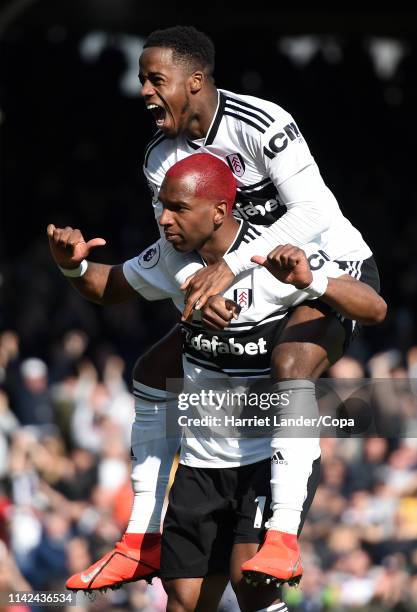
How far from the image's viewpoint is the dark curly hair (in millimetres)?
5582

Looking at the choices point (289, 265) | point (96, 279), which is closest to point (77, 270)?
point (96, 279)

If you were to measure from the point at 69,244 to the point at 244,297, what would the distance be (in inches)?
29.8

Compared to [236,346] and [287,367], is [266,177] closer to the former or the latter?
[236,346]

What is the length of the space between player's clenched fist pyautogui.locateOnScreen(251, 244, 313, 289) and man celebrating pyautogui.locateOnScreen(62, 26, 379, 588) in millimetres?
244

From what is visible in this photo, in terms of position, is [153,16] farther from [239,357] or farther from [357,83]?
[239,357]

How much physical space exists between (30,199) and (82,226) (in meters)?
1.02

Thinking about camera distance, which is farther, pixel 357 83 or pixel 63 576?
pixel 357 83

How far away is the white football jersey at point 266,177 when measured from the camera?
214 inches

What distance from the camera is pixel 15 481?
12828 millimetres

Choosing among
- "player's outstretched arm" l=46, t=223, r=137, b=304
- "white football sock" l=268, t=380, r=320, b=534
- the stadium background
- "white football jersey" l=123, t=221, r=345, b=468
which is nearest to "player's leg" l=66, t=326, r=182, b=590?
"white football jersey" l=123, t=221, r=345, b=468

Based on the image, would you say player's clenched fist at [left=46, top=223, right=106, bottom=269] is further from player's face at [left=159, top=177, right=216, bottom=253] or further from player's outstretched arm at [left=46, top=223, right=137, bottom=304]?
player's face at [left=159, top=177, right=216, bottom=253]

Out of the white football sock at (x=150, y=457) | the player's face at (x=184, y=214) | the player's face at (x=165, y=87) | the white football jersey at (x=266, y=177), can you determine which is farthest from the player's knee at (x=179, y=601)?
the player's face at (x=165, y=87)

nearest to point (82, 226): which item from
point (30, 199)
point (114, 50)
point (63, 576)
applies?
point (30, 199)

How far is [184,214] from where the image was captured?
17.5ft
